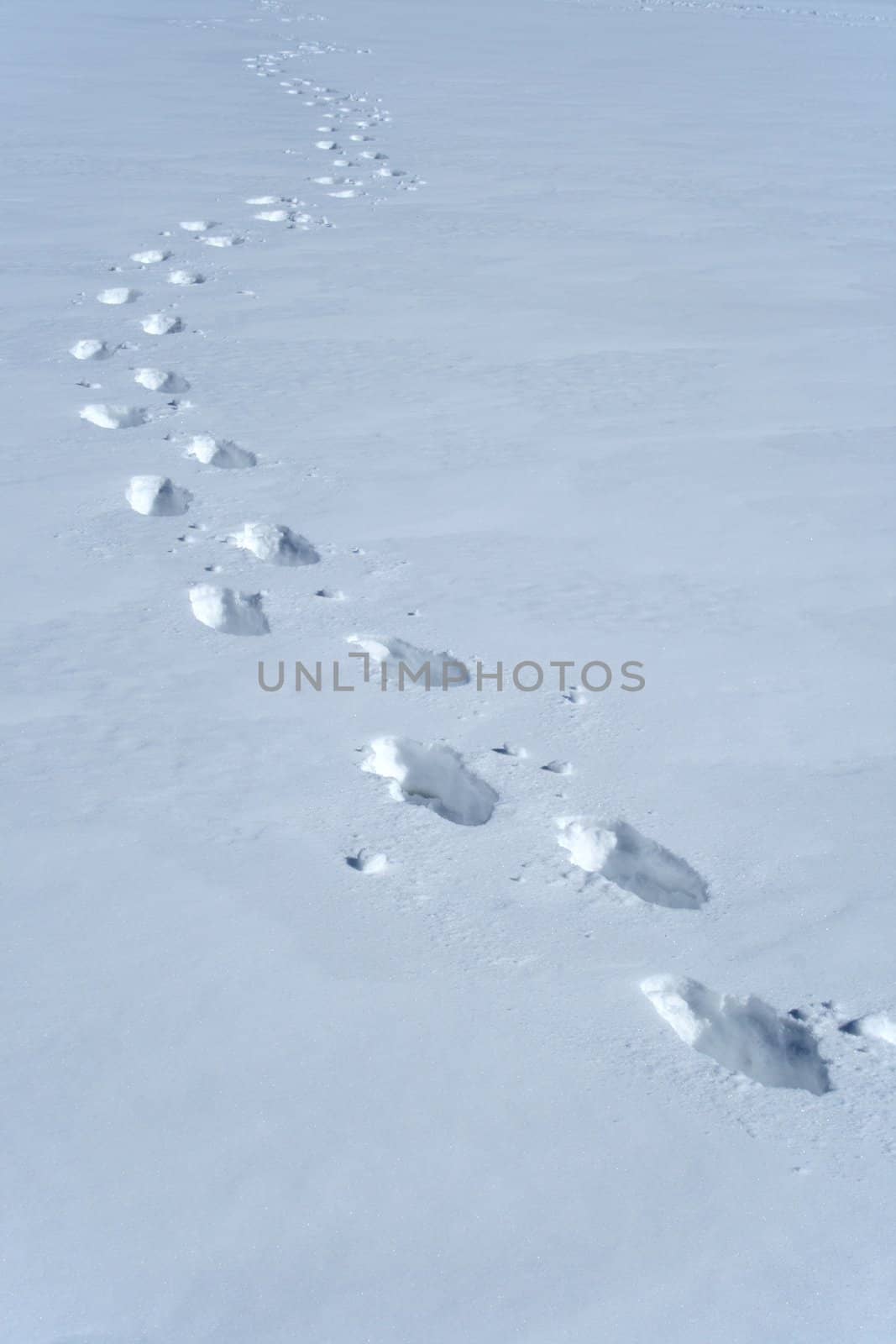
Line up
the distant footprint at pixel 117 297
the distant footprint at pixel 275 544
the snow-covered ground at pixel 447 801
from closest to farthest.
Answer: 1. the snow-covered ground at pixel 447 801
2. the distant footprint at pixel 275 544
3. the distant footprint at pixel 117 297

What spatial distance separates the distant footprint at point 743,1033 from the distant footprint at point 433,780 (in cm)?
37

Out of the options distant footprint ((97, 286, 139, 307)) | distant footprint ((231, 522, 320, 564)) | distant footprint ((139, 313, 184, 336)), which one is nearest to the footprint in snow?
distant footprint ((231, 522, 320, 564))

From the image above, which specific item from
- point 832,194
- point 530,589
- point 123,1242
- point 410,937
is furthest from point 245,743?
point 832,194

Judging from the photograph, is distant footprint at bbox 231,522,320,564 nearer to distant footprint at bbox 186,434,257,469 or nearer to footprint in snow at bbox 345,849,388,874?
distant footprint at bbox 186,434,257,469

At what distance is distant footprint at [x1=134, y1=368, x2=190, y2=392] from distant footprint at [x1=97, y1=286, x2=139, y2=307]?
2.11 feet

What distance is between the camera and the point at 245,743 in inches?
72.1

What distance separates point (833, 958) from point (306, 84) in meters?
7.23

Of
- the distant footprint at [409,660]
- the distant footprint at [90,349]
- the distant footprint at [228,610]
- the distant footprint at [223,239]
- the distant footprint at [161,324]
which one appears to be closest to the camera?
the distant footprint at [409,660]

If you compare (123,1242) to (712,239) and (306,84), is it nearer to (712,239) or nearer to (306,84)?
(712,239)

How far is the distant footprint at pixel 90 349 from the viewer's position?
3.27m

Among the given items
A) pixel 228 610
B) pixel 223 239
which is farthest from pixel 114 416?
pixel 223 239

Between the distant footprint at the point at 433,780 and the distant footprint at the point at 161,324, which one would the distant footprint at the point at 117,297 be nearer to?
the distant footprint at the point at 161,324

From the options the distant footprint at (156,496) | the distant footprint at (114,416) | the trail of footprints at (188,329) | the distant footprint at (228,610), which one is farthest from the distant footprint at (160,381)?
the distant footprint at (228,610)

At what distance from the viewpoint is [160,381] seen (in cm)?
311
